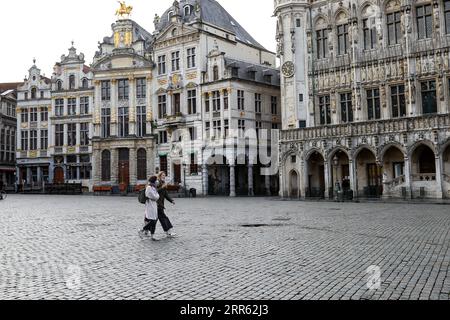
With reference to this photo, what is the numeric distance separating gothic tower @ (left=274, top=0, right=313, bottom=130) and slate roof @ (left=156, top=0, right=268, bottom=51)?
1373 cm

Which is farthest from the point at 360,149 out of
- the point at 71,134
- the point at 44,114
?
the point at 44,114

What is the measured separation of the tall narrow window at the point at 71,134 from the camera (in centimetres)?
6075

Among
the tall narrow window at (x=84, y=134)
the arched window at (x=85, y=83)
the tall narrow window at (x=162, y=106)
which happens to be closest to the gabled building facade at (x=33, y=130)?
the tall narrow window at (x=84, y=134)

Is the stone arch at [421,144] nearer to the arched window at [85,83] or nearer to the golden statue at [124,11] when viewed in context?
the golden statue at [124,11]

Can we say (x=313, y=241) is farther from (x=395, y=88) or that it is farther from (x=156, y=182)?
(x=395, y=88)

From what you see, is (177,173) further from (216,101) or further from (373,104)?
(373,104)

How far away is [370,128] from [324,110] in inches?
219

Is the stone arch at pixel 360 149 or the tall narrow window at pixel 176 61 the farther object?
the tall narrow window at pixel 176 61

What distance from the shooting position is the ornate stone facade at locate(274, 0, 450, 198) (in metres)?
33.9

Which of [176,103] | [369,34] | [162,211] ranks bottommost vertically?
[162,211]

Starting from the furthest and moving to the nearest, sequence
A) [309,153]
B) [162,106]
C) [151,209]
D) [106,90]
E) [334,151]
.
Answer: [106,90] → [162,106] → [309,153] → [334,151] → [151,209]

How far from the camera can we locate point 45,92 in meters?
63.2

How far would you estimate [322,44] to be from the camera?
40.7 m

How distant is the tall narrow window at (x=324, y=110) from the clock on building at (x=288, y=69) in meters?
3.51
